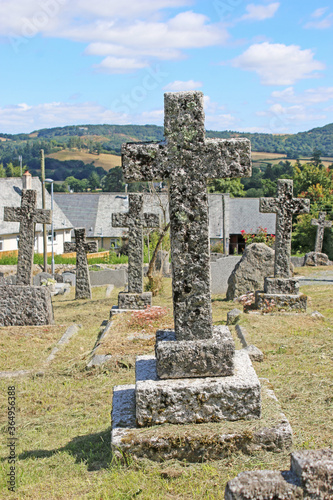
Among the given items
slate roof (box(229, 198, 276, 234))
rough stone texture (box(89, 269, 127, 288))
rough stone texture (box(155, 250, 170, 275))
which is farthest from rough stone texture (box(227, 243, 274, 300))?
slate roof (box(229, 198, 276, 234))


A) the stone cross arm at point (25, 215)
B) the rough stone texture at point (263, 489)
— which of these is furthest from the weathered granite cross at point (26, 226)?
the rough stone texture at point (263, 489)

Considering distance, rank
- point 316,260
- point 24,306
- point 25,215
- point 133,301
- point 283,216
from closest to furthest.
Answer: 1. point 24,306
2. point 283,216
3. point 25,215
4. point 133,301
5. point 316,260

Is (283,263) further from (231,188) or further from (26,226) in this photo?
(231,188)

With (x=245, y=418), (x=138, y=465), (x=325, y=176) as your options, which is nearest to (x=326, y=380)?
(x=245, y=418)

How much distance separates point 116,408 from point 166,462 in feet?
2.09

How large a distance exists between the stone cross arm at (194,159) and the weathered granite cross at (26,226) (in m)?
7.61

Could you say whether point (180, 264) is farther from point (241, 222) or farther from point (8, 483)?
point (241, 222)

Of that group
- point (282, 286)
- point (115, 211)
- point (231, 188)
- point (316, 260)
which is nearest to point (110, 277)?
point (316, 260)

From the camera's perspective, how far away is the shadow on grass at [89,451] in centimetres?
350

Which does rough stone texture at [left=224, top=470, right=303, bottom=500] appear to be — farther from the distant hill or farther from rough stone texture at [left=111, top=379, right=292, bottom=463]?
the distant hill

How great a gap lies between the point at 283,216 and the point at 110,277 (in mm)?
11737

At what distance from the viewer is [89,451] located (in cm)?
374

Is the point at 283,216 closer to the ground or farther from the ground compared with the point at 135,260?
farther from the ground

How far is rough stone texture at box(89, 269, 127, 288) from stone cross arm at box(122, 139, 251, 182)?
1757cm
